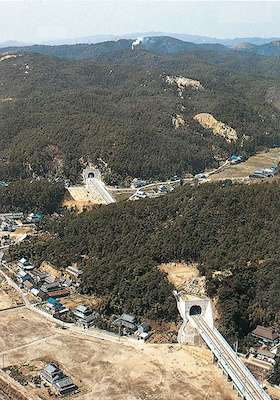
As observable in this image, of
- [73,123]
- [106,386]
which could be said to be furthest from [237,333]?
[73,123]

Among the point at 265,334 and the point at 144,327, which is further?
the point at 144,327

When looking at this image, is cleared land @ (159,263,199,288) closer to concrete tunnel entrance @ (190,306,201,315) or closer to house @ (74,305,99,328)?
concrete tunnel entrance @ (190,306,201,315)

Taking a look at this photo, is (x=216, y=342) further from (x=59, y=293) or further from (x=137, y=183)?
(x=137, y=183)

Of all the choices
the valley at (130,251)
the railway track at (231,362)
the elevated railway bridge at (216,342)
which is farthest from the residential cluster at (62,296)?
the railway track at (231,362)

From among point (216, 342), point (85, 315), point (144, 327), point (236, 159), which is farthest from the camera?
point (236, 159)

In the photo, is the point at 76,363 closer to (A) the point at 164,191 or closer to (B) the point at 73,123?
(A) the point at 164,191

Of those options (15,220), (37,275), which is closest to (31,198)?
(15,220)

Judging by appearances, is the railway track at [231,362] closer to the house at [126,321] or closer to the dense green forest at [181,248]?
the dense green forest at [181,248]
